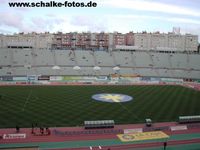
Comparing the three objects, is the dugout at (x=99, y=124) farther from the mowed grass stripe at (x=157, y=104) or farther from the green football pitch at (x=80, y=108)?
the mowed grass stripe at (x=157, y=104)

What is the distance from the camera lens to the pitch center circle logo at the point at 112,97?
159 ft

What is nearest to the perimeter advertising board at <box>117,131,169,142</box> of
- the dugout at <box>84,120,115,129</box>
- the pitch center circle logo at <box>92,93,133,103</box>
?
the dugout at <box>84,120,115,129</box>

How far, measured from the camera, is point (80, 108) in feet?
137

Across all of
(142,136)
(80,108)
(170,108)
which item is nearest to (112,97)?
(80,108)

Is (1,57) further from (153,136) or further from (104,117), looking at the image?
(153,136)


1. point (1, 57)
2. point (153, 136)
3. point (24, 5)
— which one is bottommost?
point (153, 136)

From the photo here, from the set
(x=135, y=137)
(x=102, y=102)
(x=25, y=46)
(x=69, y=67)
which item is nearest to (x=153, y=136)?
(x=135, y=137)

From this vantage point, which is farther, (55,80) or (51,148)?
(55,80)

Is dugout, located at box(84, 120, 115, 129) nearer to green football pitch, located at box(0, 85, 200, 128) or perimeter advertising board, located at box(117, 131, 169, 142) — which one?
green football pitch, located at box(0, 85, 200, 128)

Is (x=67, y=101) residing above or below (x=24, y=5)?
below

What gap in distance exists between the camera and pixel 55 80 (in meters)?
72.8

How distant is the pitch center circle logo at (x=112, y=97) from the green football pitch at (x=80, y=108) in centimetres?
138

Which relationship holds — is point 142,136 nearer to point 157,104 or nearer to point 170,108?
point 170,108

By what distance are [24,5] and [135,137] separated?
1841cm
